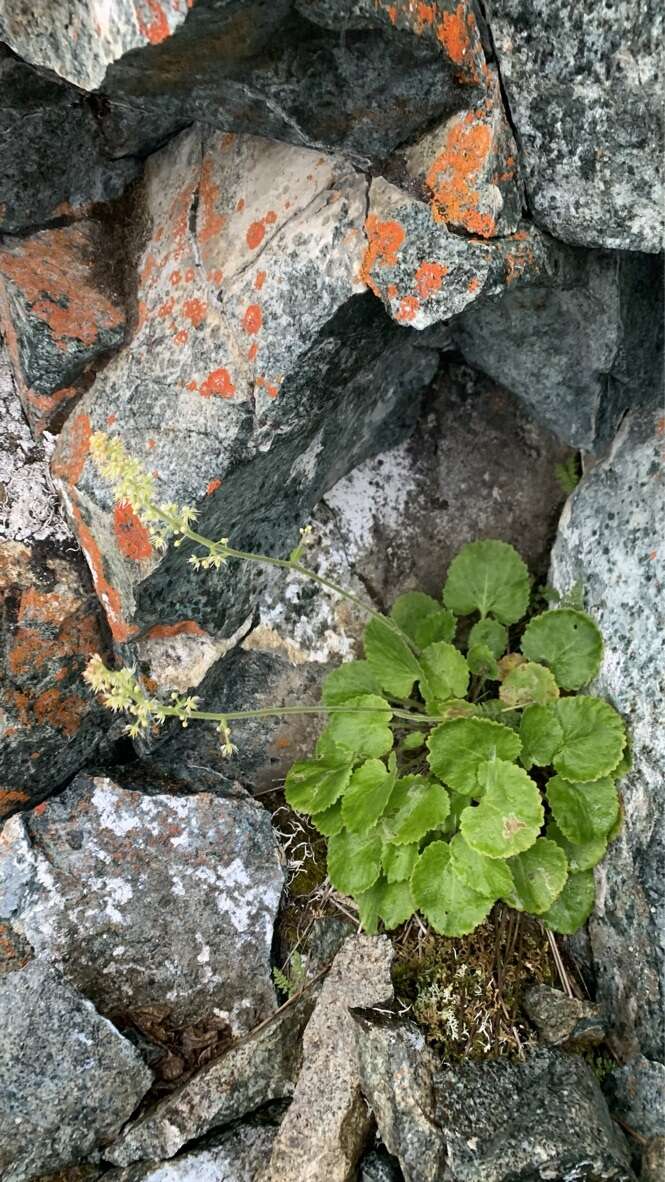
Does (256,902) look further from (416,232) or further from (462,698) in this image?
(416,232)

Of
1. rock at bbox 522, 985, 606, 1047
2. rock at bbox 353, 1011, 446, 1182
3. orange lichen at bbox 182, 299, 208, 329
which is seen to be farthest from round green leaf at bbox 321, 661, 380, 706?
orange lichen at bbox 182, 299, 208, 329

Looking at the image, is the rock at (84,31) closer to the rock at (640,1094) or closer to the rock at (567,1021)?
the rock at (567,1021)

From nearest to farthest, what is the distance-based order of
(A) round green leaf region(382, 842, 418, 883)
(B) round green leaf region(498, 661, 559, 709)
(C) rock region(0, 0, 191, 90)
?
(C) rock region(0, 0, 191, 90) → (A) round green leaf region(382, 842, 418, 883) → (B) round green leaf region(498, 661, 559, 709)

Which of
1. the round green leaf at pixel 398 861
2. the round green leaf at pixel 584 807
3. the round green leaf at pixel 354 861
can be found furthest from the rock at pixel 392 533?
the round green leaf at pixel 584 807

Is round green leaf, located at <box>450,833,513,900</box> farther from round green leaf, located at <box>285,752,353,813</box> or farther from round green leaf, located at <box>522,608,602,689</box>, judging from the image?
round green leaf, located at <box>522,608,602,689</box>

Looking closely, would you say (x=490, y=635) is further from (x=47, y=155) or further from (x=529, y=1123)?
A: (x=47, y=155)

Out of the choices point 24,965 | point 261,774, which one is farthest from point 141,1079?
point 261,774

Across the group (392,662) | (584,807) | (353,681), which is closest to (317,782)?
(353,681)
